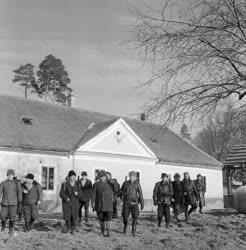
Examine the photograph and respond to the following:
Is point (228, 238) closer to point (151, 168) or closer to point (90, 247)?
point (90, 247)

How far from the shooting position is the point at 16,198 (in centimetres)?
1146

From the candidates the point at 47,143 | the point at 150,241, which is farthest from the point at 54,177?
the point at 150,241

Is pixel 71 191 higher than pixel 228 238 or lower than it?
higher

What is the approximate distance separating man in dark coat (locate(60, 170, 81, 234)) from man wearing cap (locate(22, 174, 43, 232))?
82cm

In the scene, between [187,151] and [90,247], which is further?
[187,151]

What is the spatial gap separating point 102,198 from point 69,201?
0.96 meters

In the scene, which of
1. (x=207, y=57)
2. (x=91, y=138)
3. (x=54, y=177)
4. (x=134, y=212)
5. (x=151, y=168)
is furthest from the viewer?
(x=151, y=168)

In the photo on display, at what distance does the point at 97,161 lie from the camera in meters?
26.2

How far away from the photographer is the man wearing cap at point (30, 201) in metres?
11.9

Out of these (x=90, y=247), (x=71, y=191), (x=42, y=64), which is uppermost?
(x=42, y=64)

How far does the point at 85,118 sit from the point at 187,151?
343 inches

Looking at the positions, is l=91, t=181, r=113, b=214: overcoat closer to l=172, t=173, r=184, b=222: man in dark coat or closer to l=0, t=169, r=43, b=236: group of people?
l=0, t=169, r=43, b=236: group of people

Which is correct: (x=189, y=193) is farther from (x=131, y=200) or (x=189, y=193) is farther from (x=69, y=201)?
(x=69, y=201)

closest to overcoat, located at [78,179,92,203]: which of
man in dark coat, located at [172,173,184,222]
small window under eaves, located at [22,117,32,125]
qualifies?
man in dark coat, located at [172,173,184,222]
